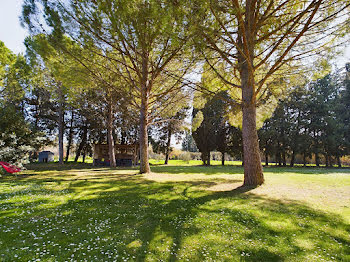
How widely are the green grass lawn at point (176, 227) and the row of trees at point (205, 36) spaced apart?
2.53 metres

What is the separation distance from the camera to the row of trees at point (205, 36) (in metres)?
6.08

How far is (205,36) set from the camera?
607cm

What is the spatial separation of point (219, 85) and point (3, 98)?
17.3m

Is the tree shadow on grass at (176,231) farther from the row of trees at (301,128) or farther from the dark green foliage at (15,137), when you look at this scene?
the row of trees at (301,128)

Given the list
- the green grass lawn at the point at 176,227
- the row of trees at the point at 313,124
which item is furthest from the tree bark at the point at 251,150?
the row of trees at the point at 313,124

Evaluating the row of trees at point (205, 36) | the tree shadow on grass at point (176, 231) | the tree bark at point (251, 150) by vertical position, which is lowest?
the tree shadow on grass at point (176, 231)

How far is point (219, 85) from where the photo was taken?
9.70m

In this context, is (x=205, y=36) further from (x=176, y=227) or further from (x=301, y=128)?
(x=301, y=128)

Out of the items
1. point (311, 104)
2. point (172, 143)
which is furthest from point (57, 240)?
point (311, 104)

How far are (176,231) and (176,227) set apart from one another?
0.62 ft

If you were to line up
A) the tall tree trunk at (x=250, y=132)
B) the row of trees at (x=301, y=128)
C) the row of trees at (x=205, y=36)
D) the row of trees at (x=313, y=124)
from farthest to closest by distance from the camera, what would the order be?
1. the row of trees at (x=301, y=128)
2. the row of trees at (x=313, y=124)
3. the tall tree trunk at (x=250, y=132)
4. the row of trees at (x=205, y=36)

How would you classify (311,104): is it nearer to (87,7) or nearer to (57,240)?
(87,7)

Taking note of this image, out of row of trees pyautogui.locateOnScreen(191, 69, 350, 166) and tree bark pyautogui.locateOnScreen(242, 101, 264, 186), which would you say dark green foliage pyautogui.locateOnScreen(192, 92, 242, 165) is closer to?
row of trees pyautogui.locateOnScreen(191, 69, 350, 166)

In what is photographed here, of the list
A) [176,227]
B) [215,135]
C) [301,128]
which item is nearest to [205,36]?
[176,227]
